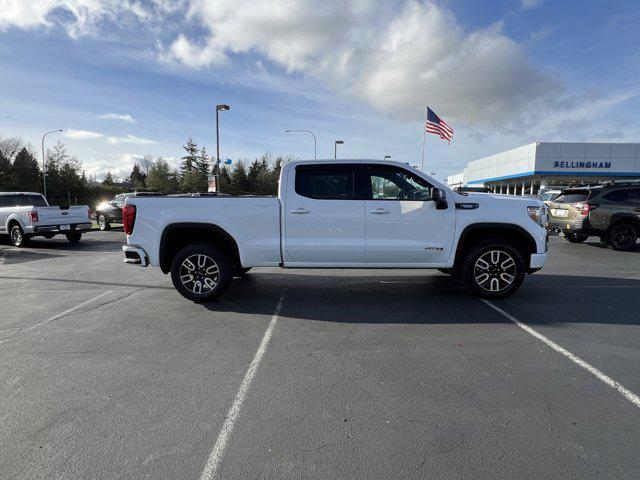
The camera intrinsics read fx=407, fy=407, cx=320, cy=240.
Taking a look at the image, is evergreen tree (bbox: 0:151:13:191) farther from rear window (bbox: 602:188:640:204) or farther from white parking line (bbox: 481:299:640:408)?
white parking line (bbox: 481:299:640:408)

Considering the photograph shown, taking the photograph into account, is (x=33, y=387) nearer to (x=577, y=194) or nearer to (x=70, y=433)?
(x=70, y=433)

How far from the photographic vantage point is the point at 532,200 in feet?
19.1

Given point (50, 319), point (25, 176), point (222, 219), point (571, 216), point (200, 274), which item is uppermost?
point (25, 176)

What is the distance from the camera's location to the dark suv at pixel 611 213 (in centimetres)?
1127

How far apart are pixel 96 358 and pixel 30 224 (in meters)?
11.1

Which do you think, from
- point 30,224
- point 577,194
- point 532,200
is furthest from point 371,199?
point 30,224

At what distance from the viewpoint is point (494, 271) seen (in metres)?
5.95

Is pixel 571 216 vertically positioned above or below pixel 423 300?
above

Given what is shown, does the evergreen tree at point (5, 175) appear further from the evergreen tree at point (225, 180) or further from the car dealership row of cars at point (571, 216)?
the car dealership row of cars at point (571, 216)

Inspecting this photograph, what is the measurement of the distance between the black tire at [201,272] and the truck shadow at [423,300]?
230 millimetres

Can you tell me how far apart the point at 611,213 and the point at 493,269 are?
779cm

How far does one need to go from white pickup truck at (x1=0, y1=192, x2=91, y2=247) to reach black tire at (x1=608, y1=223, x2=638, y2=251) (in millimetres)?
16266

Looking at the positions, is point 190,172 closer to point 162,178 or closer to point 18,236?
point 162,178

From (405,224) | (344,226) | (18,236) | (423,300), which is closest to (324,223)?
(344,226)
